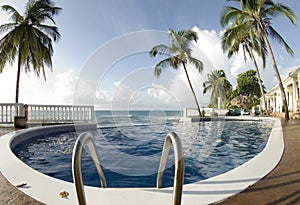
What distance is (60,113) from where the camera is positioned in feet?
36.2

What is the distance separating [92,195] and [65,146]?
15.5ft

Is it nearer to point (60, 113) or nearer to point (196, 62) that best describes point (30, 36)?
point (60, 113)

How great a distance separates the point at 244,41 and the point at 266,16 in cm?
477

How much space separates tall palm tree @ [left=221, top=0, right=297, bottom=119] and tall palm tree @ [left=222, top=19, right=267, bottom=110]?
1.74ft

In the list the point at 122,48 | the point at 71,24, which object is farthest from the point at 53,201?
the point at 71,24

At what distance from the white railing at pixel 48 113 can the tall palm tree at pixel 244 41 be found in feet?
40.6

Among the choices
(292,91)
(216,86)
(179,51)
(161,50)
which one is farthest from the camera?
(216,86)

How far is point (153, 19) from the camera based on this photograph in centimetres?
1334

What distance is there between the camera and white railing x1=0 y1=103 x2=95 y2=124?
32.3ft

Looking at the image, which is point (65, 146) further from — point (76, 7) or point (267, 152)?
point (76, 7)

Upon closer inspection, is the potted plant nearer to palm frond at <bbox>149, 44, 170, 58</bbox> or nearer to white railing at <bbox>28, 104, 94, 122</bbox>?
white railing at <bbox>28, 104, 94, 122</bbox>

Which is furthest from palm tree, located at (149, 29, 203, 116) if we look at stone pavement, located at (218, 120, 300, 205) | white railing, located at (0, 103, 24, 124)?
stone pavement, located at (218, 120, 300, 205)

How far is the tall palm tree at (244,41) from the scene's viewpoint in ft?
51.4

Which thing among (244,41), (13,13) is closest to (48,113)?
(13,13)
